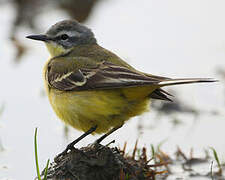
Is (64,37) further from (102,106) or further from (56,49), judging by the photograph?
(102,106)

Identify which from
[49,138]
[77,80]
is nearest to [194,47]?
[49,138]

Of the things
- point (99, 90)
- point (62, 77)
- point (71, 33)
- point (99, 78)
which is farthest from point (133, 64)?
point (99, 90)

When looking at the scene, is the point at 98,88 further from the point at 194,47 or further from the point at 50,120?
the point at 194,47

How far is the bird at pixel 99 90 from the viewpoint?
5635 mm

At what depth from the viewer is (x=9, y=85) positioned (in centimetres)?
924

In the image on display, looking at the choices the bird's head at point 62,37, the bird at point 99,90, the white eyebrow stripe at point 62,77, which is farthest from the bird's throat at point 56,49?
the white eyebrow stripe at point 62,77

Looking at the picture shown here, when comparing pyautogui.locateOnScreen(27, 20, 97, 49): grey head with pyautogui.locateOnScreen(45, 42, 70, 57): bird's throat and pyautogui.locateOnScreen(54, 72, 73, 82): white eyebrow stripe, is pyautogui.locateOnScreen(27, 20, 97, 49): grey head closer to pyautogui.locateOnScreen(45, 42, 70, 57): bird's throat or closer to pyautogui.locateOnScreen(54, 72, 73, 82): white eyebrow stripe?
pyautogui.locateOnScreen(45, 42, 70, 57): bird's throat

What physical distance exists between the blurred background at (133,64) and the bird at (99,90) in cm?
101

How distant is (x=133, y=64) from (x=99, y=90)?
4.35 metres

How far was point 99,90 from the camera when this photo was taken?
581cm

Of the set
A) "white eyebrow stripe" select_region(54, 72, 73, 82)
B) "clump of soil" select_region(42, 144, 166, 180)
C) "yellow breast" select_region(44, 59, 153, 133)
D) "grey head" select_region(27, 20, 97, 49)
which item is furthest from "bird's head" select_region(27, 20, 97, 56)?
"clump of soil" select_region(42, 144, 166, 180)

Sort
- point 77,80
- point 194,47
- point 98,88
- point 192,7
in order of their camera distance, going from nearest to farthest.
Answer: point 98,88, point 77,80, point 194,47, point 192,7

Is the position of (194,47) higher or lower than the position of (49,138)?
higher

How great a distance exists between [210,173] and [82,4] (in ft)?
26.9
